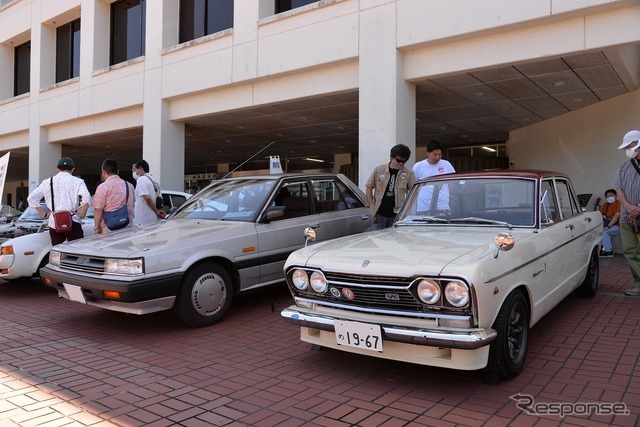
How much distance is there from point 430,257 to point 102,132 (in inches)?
544

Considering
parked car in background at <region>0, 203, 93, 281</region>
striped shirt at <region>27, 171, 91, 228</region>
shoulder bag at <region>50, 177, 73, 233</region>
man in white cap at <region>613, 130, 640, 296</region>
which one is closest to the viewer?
man in white cap at <region>613, 130, 640, 296</region>

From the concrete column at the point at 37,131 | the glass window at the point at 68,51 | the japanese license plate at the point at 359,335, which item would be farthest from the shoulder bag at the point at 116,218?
the glass window at the point at 68,51

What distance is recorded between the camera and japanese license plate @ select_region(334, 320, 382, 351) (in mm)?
3330

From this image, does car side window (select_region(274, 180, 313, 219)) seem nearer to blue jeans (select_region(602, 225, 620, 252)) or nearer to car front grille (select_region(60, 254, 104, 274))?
car front grille (select_region(60, 254, 104, 274))

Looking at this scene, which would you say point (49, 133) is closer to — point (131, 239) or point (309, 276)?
point (131, 239)

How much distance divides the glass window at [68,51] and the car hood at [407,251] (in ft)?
51.2

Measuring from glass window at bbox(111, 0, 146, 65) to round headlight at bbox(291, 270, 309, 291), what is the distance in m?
12.6

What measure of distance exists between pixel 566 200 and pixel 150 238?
4.45 metres

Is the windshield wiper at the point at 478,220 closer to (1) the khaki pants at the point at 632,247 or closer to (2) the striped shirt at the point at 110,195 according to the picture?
(1) the khaki pants at the point at 632,247

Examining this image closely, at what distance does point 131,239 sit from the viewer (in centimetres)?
517

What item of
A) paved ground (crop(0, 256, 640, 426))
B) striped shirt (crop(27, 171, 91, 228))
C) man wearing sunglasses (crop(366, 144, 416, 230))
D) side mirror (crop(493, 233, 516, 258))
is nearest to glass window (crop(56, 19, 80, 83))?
striped shirt (crop(27, 171, 91, 228))

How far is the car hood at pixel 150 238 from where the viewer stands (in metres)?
4.78

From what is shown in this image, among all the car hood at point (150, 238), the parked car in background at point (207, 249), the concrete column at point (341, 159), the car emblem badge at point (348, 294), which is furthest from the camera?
the concrete column at point (341, 159)

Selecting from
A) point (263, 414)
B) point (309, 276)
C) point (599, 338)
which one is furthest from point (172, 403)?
point (599, 338)
